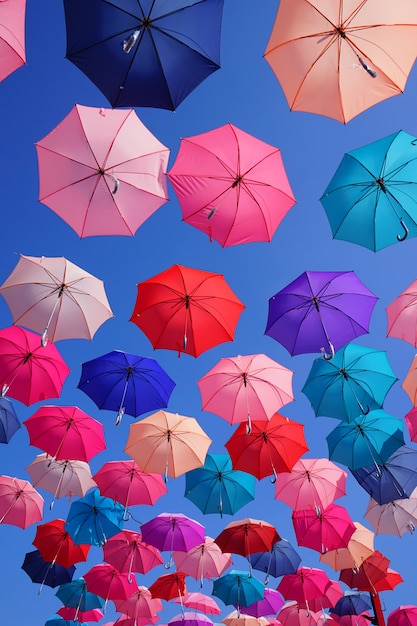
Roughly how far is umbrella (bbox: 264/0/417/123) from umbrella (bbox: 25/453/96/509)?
1157 centimetres

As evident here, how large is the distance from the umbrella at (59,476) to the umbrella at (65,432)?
4.77 ft

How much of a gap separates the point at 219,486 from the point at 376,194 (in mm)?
9206

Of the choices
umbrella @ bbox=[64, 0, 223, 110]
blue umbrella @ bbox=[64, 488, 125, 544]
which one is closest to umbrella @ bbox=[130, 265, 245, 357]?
umbrella @ bbox=[64, 0, 223, 110]

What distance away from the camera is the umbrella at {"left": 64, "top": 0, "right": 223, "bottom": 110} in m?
7.30

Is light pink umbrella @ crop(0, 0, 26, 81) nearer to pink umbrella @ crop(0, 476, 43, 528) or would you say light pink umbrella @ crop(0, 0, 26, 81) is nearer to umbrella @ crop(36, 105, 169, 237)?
umbrella @ crop(36, 105, 169, 237)

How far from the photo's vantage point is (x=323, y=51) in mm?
7672

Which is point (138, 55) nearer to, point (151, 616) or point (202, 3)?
point (202, 3)

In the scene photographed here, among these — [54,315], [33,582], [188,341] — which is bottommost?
[33,582]

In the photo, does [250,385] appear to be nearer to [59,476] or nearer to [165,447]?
[165,447]

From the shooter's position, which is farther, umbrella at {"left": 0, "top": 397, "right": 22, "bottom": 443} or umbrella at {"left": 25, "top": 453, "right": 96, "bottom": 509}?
umbrella at {"left": 25, "top": 453, "right": 96, "bottom": 509}

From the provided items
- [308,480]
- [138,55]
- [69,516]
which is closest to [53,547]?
[69,516]

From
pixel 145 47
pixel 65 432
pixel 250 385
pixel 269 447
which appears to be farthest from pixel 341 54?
pixel 65 432

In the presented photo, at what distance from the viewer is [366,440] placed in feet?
41.7

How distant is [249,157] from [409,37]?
3.06 meters
